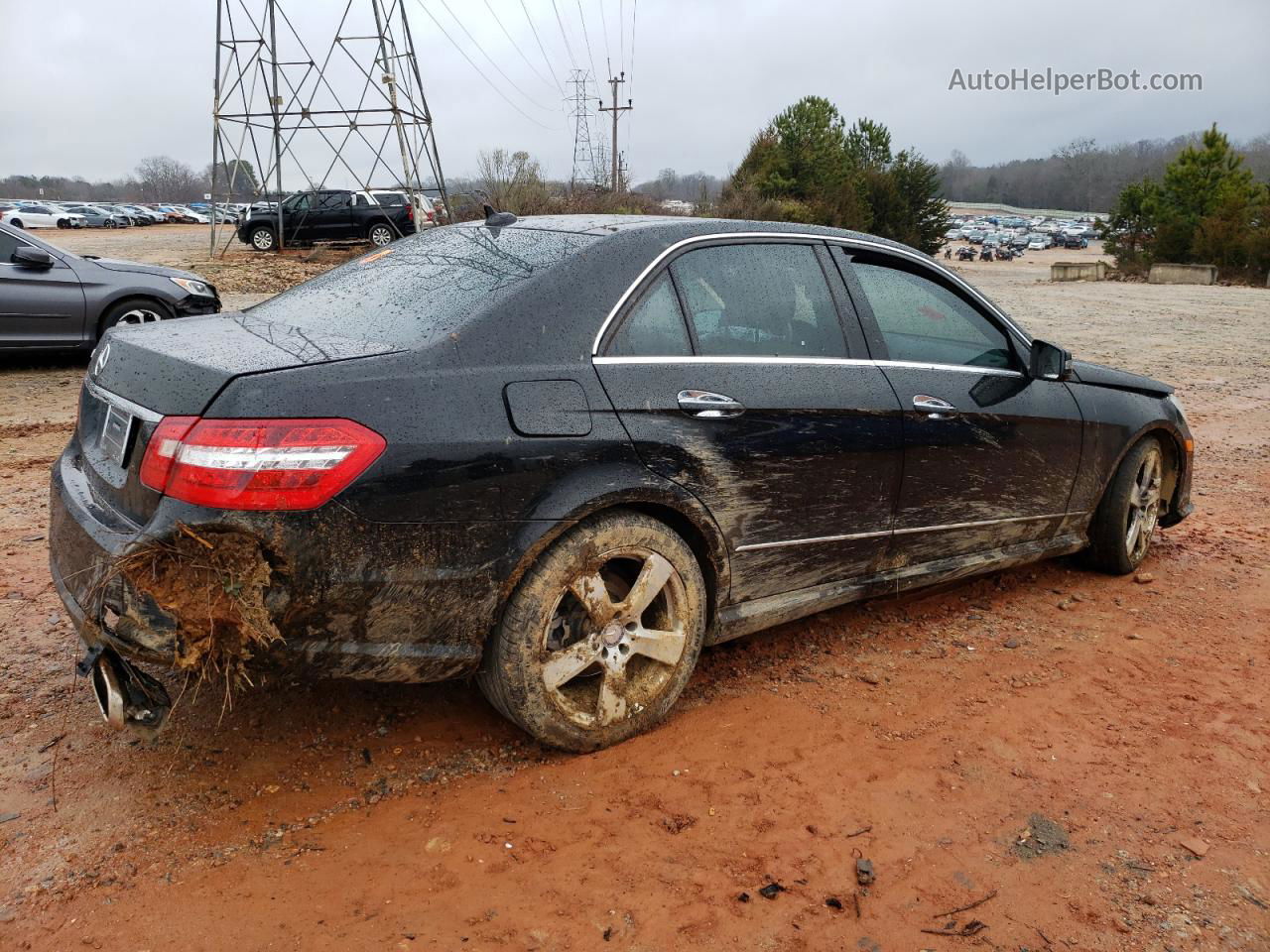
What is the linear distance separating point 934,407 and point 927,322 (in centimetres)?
44

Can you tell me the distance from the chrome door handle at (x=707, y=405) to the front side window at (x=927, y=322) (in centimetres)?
90

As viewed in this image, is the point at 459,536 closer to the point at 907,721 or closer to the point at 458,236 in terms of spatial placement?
the point at 458,236

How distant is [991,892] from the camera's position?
263cm

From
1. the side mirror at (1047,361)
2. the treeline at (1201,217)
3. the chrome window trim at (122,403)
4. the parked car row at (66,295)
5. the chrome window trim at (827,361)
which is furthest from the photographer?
the treeline at (1201,217)

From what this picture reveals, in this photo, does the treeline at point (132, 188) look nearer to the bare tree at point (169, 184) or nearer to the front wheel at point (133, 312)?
the bare tree at point (169, 184)

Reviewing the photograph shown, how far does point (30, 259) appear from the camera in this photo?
30.7 feet

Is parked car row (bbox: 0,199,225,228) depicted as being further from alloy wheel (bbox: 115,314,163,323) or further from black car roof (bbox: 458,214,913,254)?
black car roof (bbox: 458,214,913,254)

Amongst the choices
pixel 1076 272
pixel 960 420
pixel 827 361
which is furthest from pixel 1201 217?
pixel 827 361

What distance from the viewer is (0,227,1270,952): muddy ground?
8.14ft

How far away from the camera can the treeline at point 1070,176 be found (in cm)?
10694

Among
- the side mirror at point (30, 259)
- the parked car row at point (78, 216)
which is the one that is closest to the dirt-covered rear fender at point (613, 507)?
the side mirror at point (30, 259)

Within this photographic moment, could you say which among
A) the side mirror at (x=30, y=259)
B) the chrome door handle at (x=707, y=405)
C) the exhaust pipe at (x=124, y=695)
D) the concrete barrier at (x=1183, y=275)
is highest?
the concrete barrier at (x=1183, y=275)

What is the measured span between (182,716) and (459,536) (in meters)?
1.29

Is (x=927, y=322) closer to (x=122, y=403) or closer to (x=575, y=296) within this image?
(x=575, y=296)
